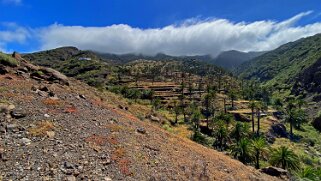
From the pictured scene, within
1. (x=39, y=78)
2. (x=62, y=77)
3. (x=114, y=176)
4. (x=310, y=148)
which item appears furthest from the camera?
(x=310, y=148)

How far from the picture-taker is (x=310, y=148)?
330 ft

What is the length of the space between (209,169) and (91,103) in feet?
42.9

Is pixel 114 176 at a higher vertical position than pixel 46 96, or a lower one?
lower

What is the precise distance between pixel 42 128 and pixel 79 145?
2.98 metres

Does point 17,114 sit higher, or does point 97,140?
point 17,114

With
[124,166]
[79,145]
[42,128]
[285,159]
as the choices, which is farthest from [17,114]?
[285,159]

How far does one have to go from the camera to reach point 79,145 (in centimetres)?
2197

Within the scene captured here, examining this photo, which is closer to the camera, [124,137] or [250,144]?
[124,137]

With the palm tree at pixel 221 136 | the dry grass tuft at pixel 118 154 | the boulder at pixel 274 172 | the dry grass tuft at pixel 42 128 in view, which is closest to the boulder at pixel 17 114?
the dry grass tuft at pixel 42 128

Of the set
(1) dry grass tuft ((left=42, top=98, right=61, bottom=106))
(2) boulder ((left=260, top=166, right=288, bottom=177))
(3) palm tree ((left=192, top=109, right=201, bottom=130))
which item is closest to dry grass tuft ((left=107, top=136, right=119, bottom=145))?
(1) dry grass tuft ((left=42, top=98, right=61, bottom=106))

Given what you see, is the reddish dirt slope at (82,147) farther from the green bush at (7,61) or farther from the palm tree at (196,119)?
the palm tree at (196,119)

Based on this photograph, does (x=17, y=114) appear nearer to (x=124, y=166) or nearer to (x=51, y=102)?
(x=51, y=102)

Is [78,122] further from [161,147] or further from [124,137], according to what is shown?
[161,147]

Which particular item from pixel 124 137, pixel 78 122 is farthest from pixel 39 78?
pixel 124 137
